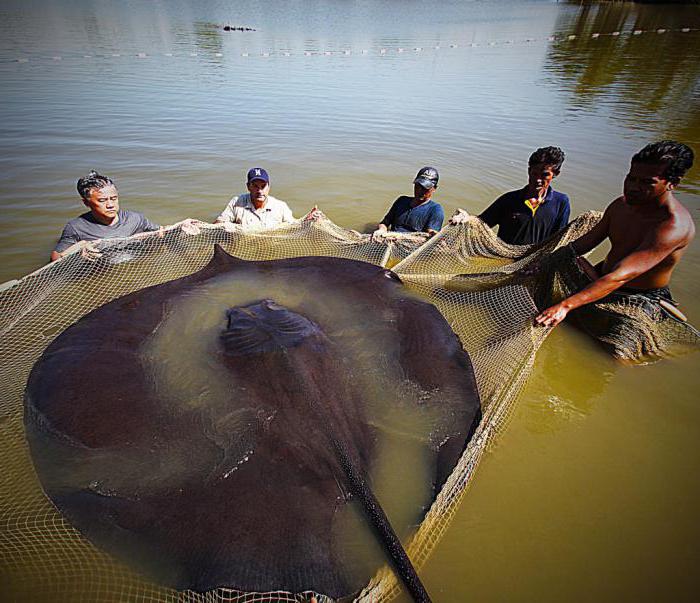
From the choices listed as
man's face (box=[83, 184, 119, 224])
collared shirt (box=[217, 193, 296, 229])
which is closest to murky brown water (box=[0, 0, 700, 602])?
collared shirt (box=[217, 193, 296, 229])

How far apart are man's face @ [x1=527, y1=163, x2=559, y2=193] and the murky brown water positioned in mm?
1829

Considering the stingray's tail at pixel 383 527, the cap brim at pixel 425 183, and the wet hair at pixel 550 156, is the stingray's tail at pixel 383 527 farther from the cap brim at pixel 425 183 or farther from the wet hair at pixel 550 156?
the cap brim at pixel 425 183

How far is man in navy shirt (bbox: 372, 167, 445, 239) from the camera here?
5.36 m

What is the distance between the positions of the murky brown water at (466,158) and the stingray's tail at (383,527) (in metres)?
0.91

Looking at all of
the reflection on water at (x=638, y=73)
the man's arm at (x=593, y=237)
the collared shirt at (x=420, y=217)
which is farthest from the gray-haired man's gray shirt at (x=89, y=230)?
the reflection on water at (x=638, y=73)

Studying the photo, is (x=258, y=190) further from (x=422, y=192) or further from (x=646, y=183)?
(x=646, y=183)

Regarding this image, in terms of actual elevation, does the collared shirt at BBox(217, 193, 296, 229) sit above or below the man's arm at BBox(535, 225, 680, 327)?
below

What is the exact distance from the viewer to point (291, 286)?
3389 mm

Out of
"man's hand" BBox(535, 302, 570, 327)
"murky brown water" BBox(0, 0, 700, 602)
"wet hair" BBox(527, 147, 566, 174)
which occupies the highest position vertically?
"wet hair" BBox(527, 147, 566, 174)

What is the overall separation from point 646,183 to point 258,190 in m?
4.35

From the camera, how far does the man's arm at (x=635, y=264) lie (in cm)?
321

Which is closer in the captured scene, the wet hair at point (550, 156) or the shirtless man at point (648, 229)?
the shirtless man at point (648, 229)

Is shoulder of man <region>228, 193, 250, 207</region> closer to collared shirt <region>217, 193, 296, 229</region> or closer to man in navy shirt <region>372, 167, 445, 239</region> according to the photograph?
collared shirt <region>217, 193, 296, 229</region>

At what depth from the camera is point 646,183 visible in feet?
10.3
